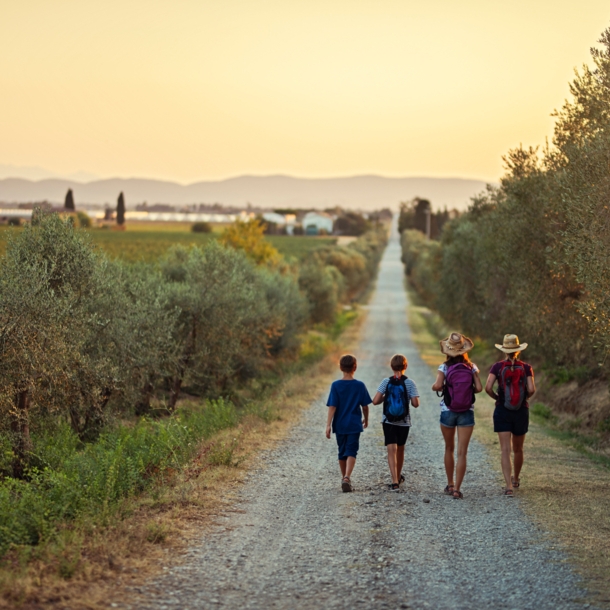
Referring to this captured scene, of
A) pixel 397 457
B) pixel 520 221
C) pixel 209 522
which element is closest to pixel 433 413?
pixel 520 221

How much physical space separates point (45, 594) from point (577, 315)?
16.4m

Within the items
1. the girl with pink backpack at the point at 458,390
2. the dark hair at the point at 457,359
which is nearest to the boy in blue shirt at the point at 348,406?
the girl with pink backpack at the point at 458,390

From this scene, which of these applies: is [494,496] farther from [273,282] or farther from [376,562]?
[273,282]

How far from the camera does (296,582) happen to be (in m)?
7.60

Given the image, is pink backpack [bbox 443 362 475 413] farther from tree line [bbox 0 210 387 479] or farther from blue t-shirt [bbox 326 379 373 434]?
tree line [bbox 0 210 387 479]

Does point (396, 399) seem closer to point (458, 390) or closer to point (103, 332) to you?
point (458, 390)

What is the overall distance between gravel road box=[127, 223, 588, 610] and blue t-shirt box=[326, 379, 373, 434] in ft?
3.17

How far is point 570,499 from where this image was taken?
11477 mm

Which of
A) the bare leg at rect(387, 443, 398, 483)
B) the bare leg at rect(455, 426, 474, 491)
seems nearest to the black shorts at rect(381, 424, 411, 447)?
the bare leg at rect(387, 443, 398, 483)

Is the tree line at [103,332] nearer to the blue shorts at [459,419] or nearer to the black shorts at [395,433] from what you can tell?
the black shorts at [395,433]

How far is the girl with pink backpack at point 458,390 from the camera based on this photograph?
11.1 metres

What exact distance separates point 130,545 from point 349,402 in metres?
4.15

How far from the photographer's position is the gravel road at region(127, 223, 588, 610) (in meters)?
7.22

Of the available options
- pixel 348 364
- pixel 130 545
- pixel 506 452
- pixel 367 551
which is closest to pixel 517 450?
pixel 506 452
